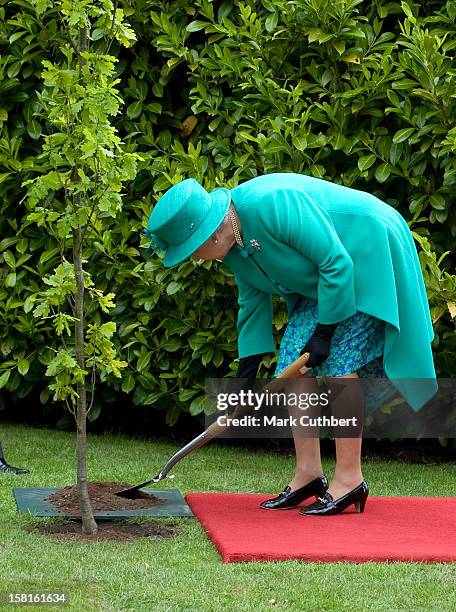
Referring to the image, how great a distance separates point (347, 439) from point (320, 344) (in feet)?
1.37

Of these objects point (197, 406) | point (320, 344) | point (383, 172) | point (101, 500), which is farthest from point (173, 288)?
point (320, 344)

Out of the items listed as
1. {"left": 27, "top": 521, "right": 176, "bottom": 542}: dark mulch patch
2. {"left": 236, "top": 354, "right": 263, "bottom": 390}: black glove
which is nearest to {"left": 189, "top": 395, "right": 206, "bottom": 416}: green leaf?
{"left": 236, "top": 354, "right": 263, "bottom": 390}: black glove

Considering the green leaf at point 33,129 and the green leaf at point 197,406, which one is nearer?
the green leaf at point 197,406

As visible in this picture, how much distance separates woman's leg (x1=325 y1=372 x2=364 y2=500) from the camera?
4.13m

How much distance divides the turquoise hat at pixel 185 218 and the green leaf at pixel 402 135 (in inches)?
62.0

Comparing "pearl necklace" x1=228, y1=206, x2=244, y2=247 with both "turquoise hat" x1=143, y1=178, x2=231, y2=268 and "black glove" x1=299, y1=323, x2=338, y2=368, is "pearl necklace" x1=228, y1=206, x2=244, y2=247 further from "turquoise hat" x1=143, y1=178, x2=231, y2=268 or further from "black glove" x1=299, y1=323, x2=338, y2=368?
"black glove" x1=299, y1=323, x2=338, y2=368

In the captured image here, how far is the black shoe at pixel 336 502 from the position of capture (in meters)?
4.17

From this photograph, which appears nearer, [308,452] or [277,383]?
[277,383]

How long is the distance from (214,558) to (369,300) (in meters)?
1.18

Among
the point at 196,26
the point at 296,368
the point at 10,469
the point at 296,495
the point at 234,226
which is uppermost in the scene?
the point at 196,26

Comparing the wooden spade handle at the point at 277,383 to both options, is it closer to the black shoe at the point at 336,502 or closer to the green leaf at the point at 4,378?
the black shoe at the point at 336,502

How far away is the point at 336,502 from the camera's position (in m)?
4.17

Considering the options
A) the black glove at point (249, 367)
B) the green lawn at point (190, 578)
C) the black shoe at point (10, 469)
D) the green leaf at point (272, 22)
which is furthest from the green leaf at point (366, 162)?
the black shoe at point (10, 469)

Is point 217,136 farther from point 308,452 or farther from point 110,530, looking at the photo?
point 110,530
